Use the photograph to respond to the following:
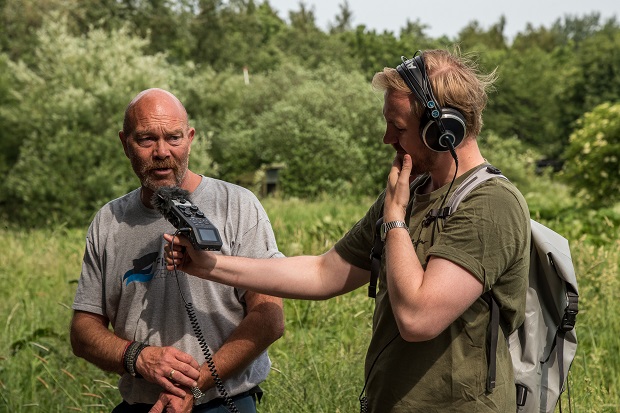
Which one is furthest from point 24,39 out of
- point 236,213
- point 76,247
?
point 236,213

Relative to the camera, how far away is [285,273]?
319 cm

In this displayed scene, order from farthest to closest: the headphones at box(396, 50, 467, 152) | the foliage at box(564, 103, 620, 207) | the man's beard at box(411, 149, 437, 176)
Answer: the foliage at box(564, 103, 620, 207) → the man's beard at box(411, 149, 437, 176) → the headphones at box(396, 50, 467, 152)

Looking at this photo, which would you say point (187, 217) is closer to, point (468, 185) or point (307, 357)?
point (468, 185)

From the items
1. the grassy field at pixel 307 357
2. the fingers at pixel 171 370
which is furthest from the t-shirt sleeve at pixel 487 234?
the grassy field at pixel 307 357

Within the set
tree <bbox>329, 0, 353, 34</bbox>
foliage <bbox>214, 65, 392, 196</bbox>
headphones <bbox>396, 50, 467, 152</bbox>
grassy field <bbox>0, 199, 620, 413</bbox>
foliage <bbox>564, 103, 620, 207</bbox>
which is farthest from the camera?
tree <bbox>329, 0, 353, 34</bbox>

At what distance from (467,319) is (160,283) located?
118 centimetres

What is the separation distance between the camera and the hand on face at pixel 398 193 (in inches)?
105

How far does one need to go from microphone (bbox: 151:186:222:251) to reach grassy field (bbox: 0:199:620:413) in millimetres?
1911

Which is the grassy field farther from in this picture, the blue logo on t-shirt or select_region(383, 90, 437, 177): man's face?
select_region(383, 90, 437, 177): man's face

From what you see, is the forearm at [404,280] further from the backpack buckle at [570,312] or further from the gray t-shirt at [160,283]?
the gray t-shirt at [160,283]

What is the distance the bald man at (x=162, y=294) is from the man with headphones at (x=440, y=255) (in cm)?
47

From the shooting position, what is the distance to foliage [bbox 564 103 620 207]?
58.4ft

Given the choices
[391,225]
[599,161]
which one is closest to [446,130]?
[391,225]

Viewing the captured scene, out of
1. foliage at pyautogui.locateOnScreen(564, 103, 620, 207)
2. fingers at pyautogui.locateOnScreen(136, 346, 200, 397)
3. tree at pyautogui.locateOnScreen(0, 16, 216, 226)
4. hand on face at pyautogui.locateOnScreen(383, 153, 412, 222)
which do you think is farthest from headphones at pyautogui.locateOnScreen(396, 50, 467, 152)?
tree at pyautogui.locateOnScreen(0, 16, 216, 226)
